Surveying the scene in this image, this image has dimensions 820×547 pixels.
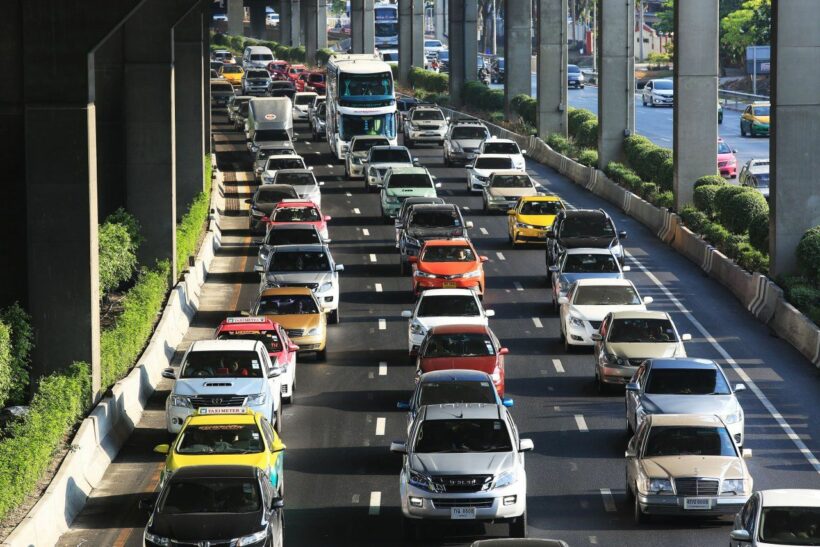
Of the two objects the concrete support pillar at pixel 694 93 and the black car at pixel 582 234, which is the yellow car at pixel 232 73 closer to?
the concrete support pillar at pixel 694 93

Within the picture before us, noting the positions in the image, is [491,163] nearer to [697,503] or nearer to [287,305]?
[287,305]

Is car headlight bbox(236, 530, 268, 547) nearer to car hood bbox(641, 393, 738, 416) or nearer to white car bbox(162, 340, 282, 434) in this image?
white car bbox(162, 340, 282, 434)

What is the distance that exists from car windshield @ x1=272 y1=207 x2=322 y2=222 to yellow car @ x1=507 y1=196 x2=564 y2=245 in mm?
5944

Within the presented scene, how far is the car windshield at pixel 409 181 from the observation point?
5625 cm

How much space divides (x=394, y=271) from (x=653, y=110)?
226ft

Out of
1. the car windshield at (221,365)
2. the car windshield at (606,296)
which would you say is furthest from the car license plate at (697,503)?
the car windshield at (606,296)

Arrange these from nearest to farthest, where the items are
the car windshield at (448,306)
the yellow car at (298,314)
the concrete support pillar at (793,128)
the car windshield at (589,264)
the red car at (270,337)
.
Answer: the red car at (270,337)
the yellow car at (298,314)
the car windshield at (448,306)
the car windshield at (589,264)
the concrete support pillar at (793,128)

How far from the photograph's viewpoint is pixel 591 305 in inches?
1415

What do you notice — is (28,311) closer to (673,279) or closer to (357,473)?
(357,473)

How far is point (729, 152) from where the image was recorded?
227 feet

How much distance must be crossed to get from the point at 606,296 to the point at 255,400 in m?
10.9

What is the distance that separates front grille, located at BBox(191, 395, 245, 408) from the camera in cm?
2775

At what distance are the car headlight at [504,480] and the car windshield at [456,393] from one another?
427cm

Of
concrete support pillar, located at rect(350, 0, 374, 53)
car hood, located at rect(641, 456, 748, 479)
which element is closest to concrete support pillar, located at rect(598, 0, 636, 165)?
car hood, located at rect(641, 456, 748, 479)
